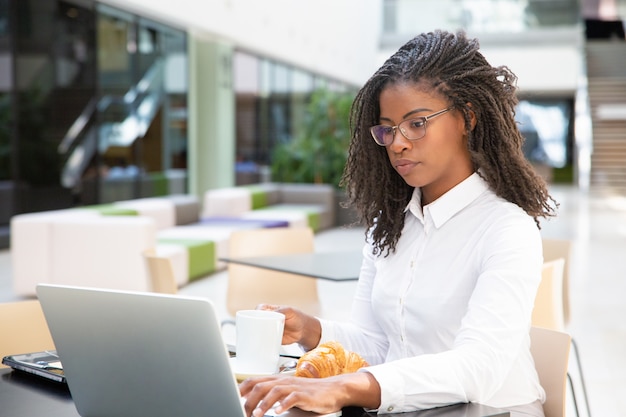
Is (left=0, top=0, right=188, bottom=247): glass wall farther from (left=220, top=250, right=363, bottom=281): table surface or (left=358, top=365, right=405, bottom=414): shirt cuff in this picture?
(left=358, top=365, right=405, bottom=414): shirt cuff

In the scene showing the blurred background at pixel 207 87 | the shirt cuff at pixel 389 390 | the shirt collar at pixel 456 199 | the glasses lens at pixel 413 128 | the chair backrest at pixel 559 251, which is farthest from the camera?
the blurred background at pixel 207 87

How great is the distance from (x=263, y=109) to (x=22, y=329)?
46.8 feet

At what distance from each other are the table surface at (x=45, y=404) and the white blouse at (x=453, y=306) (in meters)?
0.03

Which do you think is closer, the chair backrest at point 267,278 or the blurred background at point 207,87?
the chair backrest at point 267,278

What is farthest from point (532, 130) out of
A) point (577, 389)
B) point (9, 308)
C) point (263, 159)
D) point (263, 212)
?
point (9, 308)

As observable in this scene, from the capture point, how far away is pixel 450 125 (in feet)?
5.28

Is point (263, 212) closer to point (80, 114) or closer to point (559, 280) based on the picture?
point (80, 114)

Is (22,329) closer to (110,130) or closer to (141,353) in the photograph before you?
(141,353)

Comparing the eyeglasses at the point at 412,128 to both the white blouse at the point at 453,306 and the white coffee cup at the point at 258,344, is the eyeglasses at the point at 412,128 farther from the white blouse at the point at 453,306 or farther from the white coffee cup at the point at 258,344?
the white coffee cup at the point at 258,344

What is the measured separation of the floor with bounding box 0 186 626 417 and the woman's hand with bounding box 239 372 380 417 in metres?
2.64

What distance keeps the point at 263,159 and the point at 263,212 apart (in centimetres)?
525

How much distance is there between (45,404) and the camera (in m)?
1.40

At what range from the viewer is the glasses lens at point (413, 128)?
61.6 inches

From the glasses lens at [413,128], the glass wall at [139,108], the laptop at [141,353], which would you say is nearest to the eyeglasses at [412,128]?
the glasses lens at [413,128]
